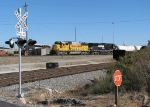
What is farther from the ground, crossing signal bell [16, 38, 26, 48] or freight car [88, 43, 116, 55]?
crossing signal bell [16, 38, 26, 48]

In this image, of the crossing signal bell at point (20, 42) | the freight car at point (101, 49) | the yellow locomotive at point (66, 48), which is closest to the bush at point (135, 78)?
the crossing signal bell at point (20, 42)

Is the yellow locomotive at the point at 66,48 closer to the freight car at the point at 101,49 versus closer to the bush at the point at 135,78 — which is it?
the freight car at the point at 101,49

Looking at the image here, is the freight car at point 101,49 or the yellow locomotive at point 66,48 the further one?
the freight car at point 101,49

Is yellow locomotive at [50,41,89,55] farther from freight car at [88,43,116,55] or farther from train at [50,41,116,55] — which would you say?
freight car at [88,43,116,55]

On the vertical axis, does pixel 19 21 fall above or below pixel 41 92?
above

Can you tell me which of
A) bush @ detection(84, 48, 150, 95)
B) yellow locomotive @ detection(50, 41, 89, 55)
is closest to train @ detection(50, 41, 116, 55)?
yellow locomotive @ detection(50, 41, 89, 55)

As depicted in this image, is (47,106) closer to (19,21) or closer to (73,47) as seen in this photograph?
(19,21)

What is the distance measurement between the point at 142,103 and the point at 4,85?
8895 millimetres

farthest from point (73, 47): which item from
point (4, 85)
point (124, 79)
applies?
point (124, 79)

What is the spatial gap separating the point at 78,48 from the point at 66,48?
547cm

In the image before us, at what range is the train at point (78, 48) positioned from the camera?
64.5 meters

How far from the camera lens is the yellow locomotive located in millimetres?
64125

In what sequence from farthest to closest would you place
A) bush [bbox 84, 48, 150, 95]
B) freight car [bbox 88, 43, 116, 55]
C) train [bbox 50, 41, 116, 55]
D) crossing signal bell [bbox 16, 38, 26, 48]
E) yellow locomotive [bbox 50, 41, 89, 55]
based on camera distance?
freight car [bbox 88, 43, 116, 55] < train [bbox 50, 41, 116, 55] < yellow locomotive [bbox 50, 41, 89, 55] < crossing signal bell [bbox 16, 38, 26, 48] < bush [bbox 84, 48, 150, 95]

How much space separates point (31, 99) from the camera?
34.2 ft
